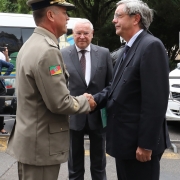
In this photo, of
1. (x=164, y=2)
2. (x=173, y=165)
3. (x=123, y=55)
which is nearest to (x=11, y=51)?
(x=164, y=2)

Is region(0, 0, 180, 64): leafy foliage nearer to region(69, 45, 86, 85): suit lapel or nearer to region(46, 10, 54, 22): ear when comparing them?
region(69, 45, 86, 85): suit lapel

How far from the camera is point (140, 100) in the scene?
2662mm

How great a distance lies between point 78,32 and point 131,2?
1224mm

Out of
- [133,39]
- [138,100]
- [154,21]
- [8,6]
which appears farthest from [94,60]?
[8,6]

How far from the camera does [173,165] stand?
16.8 feet

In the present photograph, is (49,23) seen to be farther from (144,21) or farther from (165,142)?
(165,142)

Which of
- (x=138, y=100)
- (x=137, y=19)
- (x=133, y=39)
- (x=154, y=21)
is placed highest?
(x=137, y=19)

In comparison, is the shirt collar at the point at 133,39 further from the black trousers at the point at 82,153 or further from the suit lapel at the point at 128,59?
the black trousers at the point at 82,153

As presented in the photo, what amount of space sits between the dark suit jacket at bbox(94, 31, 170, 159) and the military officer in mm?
304

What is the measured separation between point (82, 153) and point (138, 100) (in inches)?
62.4

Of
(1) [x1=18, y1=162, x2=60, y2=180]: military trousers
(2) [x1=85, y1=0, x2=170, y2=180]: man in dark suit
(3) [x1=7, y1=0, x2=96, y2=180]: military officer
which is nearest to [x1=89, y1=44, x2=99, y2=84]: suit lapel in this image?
(2) [x1=85, y1=0, x2=170, y2=180]: man in dark suit

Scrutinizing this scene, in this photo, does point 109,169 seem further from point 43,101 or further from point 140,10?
point 140,10

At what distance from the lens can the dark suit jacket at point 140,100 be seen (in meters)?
2.54

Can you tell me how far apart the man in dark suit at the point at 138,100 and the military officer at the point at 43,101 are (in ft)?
1.07
